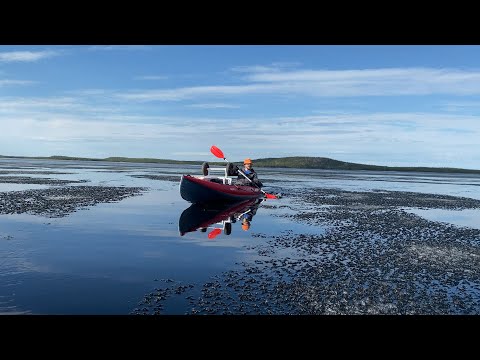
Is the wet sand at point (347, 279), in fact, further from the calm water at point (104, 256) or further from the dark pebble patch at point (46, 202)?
the dark pebble patch at point (46, 202)

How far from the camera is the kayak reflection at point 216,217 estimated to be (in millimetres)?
20781

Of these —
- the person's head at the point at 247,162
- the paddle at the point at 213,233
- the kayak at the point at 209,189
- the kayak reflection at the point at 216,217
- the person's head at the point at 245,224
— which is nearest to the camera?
the paddle at the point at 213,233

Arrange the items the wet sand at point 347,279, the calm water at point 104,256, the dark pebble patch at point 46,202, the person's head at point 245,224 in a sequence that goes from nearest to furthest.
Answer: the wet sand at point 347,279 < the calm water at point 104,256 < the person's head at point 245,224 < the dark pebble patch at point 46,202

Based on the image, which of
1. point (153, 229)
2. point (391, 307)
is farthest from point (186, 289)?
point (153, 229)

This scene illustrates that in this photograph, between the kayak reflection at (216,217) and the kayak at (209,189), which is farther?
the kayak at (209,189)

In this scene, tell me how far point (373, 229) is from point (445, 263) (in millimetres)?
7161

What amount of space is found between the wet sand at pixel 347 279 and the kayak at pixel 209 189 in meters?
8.95

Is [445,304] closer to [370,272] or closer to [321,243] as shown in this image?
[370,272]

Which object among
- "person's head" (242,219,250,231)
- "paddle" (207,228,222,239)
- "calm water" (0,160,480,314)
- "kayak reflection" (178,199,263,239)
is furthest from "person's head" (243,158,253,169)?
"paddle" (207,228,222,239)

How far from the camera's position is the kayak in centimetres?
2720

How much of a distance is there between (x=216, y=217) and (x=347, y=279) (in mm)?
14022

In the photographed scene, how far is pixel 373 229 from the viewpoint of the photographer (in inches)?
845

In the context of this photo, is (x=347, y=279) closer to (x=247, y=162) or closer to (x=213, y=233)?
(x=213, y=233)

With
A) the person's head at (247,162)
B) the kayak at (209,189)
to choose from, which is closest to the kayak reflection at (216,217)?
the kayak at (209,189)
